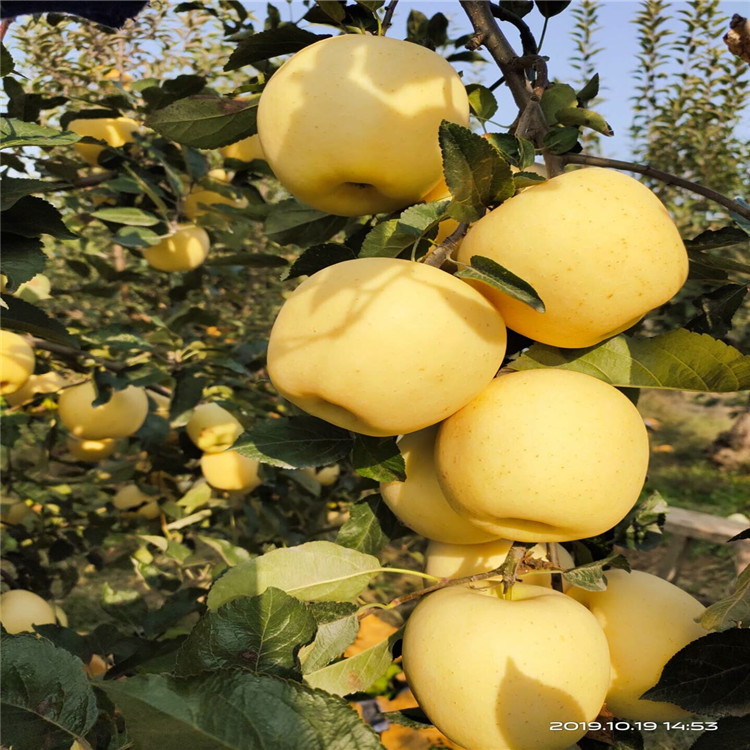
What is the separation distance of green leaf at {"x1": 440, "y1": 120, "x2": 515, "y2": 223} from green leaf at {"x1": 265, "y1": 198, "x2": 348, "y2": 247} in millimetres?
537

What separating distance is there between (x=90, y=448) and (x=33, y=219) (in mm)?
1596

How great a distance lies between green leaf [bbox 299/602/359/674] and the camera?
0.81m

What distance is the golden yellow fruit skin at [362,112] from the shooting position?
0.77m

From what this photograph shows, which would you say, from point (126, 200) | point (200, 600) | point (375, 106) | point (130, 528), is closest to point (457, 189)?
point (375, 106)

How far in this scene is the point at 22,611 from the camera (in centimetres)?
151

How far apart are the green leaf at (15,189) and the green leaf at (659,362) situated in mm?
773

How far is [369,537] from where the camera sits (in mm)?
1009

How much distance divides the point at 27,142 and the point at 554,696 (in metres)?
0.90

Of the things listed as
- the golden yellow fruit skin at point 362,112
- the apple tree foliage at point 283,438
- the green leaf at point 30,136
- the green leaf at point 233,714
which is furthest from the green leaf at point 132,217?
the green leaf at point 233,714

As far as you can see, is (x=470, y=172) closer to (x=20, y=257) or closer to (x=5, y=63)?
(x=20, y=257)

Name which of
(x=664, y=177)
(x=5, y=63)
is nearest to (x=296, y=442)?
(x=664, y=177)

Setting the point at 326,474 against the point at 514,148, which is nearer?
the point at 514,148

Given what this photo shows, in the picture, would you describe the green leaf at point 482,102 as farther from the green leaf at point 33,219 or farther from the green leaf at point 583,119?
the green leaf at point 33,219

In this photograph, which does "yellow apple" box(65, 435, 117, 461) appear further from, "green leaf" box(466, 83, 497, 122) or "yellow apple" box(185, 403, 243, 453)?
"green leaf" box(466, 83, 497, 122)
